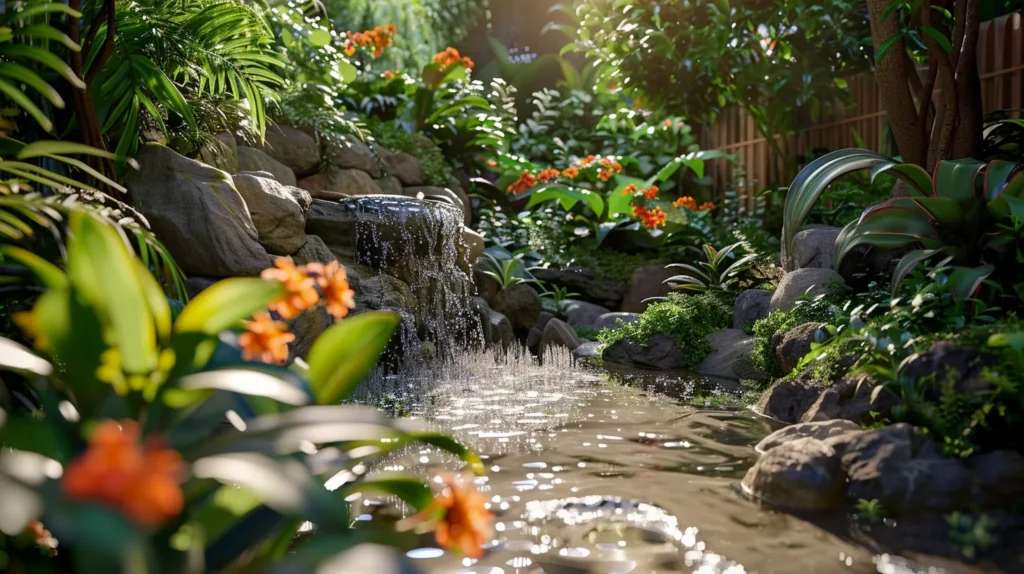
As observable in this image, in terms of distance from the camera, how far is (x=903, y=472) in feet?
9.91

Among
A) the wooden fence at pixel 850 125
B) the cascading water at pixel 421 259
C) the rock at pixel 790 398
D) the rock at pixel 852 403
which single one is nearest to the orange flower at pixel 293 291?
the rock at pixel 852 403

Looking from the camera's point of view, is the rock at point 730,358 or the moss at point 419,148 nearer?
the rock at point 730,358

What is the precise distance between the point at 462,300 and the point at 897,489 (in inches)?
220

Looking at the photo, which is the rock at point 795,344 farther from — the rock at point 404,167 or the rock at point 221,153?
the rock at point 404,167

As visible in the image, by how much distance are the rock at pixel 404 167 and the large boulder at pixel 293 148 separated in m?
1.50

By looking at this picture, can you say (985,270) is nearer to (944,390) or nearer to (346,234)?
(944,390)

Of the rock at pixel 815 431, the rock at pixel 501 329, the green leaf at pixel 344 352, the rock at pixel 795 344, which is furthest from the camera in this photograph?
the rock at pixel 501 329

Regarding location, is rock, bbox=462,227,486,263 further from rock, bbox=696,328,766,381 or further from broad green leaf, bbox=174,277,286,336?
broad green leaf, bbox=174,277,286,336

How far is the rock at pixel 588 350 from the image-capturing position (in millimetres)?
8130

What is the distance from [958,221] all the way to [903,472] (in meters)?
2.27

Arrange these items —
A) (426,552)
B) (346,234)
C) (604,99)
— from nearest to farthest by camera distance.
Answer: (426,552) → (346,234) → (604,99)

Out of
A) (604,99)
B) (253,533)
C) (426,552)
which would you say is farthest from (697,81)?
(253,533)

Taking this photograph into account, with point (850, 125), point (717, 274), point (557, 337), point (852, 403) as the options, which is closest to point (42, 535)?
point (852, 403)

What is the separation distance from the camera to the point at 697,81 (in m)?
11.5
